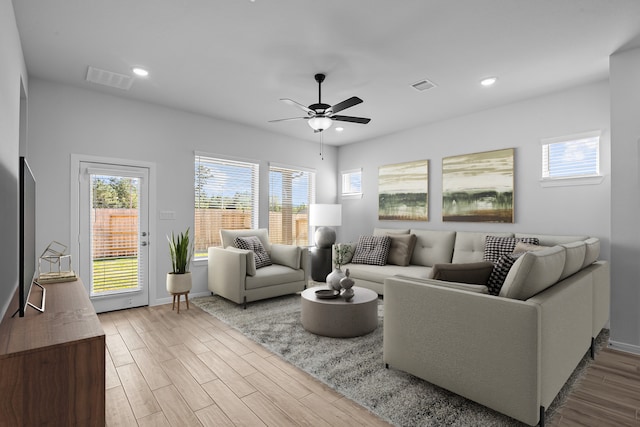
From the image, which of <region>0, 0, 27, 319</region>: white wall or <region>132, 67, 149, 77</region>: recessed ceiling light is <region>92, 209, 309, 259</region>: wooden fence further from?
<region>0, 0, 27, 319</region>: white wall

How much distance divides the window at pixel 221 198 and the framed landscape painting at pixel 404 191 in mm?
2133

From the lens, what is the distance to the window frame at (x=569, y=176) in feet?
11.3

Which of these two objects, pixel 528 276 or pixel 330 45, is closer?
pixel 528 276

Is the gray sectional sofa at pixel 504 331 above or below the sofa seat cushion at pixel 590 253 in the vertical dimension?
below

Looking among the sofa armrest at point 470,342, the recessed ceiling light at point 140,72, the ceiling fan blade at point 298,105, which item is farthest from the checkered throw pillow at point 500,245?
the recessed ceiling light at point 140,72

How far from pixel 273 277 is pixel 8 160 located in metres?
2.82

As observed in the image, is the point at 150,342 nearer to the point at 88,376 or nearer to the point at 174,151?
the point at 88,376

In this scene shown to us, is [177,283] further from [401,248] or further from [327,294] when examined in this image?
[401,248]

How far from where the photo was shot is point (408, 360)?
213 centimetres

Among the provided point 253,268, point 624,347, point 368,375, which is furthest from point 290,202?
point 624,347

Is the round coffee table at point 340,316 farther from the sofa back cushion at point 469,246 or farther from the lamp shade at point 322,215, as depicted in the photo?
the lamp shade at point 322,215

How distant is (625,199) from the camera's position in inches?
111

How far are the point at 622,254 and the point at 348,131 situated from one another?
12.2ft

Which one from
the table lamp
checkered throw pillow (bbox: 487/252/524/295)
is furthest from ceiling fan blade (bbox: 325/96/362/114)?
the table lamp
